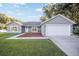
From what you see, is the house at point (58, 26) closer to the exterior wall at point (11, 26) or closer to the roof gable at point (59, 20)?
the roof gable at point (59, 20)

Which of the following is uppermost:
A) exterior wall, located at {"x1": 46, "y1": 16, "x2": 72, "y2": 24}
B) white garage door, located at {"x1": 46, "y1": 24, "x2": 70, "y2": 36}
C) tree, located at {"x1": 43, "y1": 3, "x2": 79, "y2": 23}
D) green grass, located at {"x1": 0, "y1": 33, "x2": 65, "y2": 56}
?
tree, located at {"x1": 43, "y1": 3, "x2": 79, "y2": 23}

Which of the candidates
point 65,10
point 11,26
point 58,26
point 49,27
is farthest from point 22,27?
point 65,10

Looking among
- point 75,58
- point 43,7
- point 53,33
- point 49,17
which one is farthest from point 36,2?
point 75,58

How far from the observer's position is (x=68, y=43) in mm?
6086

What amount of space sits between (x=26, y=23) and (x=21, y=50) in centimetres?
102

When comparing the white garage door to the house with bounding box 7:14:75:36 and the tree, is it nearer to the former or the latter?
the house with bounding box 7:14:75:36

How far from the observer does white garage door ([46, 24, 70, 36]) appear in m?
6.38

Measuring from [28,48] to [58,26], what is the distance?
1322 mm

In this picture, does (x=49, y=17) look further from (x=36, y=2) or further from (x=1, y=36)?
(x=1, y=36)

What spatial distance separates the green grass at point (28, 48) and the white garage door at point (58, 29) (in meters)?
0.35

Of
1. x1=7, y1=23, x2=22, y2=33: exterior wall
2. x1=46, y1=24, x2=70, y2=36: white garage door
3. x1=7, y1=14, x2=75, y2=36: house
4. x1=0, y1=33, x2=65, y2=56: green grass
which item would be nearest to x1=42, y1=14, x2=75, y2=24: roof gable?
x1=7, y1=14, x2=75, y2=36: house

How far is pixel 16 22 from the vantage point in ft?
21.1

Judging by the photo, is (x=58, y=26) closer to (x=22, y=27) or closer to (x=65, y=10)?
(x=65, y=10)

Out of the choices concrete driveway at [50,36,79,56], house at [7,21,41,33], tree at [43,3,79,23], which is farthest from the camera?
house at [7,21,41,33]
